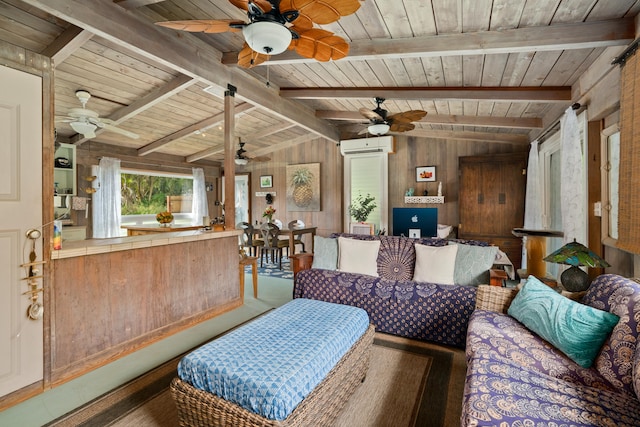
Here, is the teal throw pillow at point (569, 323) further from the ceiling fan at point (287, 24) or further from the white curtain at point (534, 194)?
the white curtain at point (534, 194)

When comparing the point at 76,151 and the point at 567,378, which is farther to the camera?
the point at 76,151

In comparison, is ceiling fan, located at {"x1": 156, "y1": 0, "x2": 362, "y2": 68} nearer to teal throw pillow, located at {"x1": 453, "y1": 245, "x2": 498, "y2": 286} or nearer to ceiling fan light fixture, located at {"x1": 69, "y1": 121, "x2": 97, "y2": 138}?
teal throw pillow, located at {"x1": 453, "y1": 245, "x2": 498, "y2": 286}

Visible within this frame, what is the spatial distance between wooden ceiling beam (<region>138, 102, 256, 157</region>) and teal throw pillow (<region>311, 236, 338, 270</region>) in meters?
2.50

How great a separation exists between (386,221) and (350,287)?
137 inches

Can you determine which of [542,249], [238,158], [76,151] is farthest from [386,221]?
[76,151]

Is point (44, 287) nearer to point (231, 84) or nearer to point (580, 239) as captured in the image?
point (231, 84)

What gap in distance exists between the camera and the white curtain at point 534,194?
4059mm

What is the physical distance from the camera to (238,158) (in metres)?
6.00

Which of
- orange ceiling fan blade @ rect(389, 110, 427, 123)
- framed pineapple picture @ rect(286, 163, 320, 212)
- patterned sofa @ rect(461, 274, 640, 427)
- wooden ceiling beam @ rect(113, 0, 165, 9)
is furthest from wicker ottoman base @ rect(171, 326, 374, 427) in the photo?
framed pineapple picture @ rect(286, 163, 320, 212)

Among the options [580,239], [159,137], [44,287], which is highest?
[159,137]

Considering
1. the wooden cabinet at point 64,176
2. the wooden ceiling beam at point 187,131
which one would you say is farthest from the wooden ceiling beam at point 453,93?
the wooden cabinet at point 64,176

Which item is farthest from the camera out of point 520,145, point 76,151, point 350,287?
point 76,151

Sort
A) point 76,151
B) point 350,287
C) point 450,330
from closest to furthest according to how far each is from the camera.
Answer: point 450,330 < point 350,287 < point 76,151

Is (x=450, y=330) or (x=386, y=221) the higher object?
(x=386, y=221)
